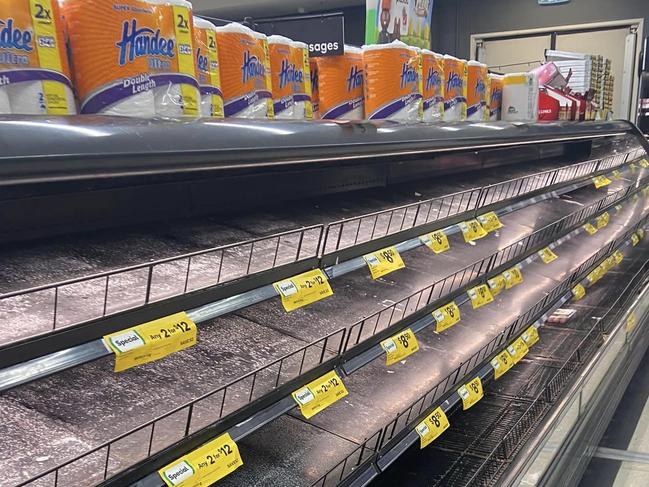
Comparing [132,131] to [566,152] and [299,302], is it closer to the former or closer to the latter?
[299,302]

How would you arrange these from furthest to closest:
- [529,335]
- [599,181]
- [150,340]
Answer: [599,181], [529,335], [150,340]

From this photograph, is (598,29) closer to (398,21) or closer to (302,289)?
(398,21)

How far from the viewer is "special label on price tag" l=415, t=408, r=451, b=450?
3.89 feet

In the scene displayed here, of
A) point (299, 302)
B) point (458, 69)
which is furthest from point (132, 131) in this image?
point (458, 69)

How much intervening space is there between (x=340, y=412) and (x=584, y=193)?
82.0 inches

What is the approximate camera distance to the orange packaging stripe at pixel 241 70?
98 cm

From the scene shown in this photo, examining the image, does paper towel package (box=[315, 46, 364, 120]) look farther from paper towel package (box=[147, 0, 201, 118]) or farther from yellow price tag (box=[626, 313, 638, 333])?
yellow price tag (box=[626, 313, 638, 333])

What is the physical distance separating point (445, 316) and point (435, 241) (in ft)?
0.65

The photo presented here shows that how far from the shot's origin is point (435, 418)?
1.25 meters

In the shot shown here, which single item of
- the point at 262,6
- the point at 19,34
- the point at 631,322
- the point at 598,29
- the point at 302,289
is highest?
the point at 262,6

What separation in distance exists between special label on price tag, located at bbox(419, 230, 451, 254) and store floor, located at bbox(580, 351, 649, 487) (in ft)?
4.07

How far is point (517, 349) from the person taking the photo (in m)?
1.73

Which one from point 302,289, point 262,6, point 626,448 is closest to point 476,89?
point 302,289

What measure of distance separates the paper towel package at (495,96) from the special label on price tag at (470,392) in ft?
3.58
